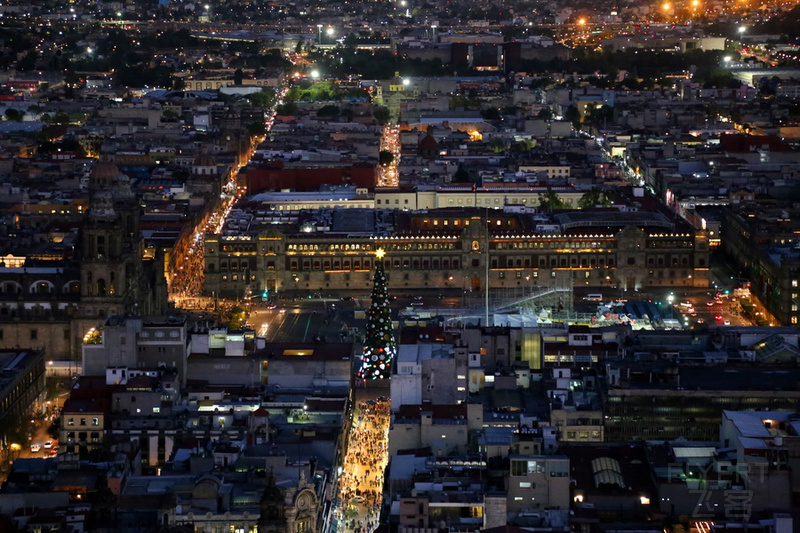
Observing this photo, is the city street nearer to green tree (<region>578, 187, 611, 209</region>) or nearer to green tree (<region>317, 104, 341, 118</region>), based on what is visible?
green tree (<region>578, 187, 611, 209</region>)

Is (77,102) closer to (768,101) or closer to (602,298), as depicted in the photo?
(768,101)

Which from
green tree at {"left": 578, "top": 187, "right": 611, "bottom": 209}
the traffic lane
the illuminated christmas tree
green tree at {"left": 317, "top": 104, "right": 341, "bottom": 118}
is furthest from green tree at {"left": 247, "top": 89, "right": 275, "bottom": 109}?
the illuminated christmas tree

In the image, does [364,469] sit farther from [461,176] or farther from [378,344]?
[461,176]

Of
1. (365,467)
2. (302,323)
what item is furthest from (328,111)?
(365,467)

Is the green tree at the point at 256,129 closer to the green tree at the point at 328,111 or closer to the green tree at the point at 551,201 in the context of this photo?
the green tree at the point at 328,111

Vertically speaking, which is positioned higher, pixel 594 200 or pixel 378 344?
pixel 594 200

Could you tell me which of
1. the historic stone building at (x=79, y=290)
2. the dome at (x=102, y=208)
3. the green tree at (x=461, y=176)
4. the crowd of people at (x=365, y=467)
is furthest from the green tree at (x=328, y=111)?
the crowd of people at (x=365, y=467)
